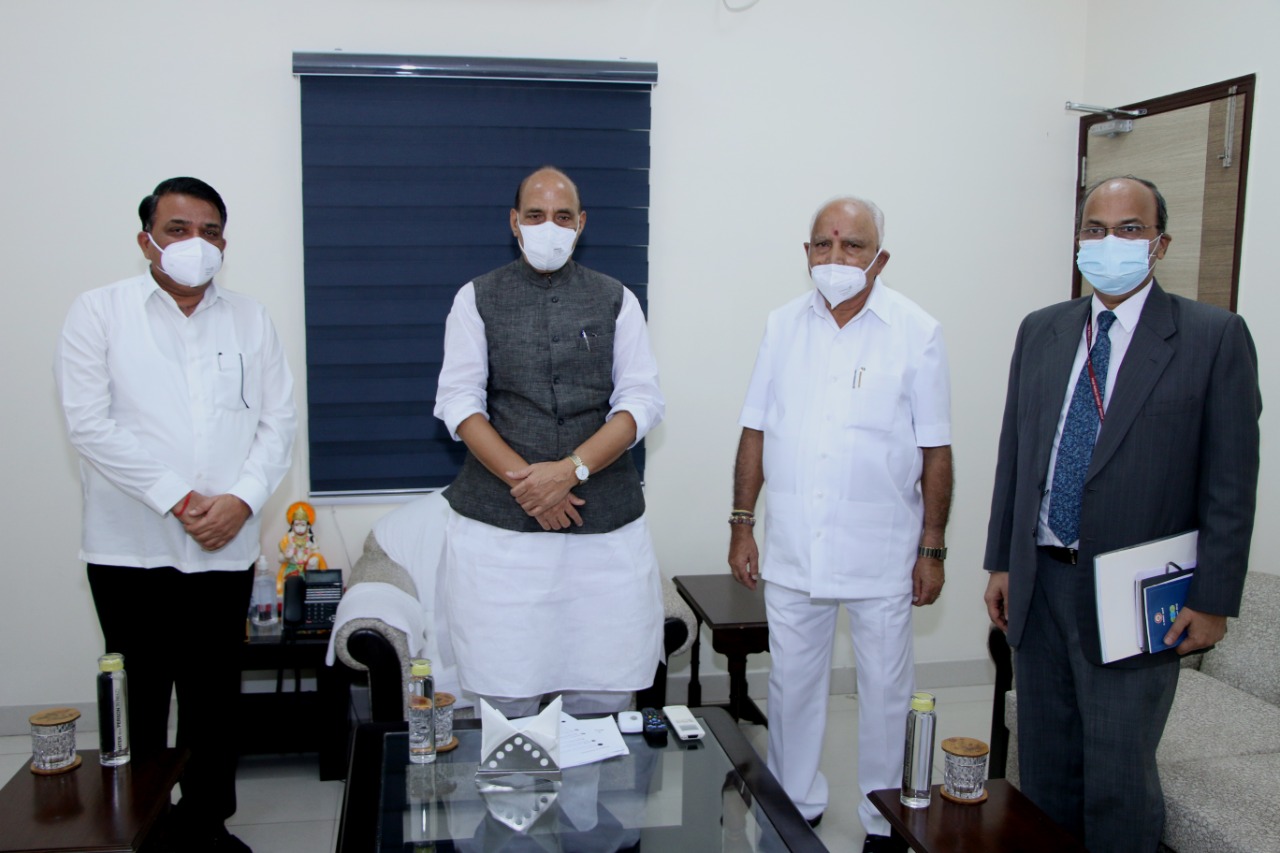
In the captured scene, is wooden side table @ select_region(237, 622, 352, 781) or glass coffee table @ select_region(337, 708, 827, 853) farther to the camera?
wooden side table @ select_region(237, 622, 352, 781)

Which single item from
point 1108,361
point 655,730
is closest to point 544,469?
point 655,730

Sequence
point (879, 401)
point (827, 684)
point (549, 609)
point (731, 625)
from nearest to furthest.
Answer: point (549, 609), point (879, 401), point (827, 684), point (731, 625)

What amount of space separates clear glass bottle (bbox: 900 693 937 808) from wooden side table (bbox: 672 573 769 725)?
3.57 feet

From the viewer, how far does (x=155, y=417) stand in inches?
85.4

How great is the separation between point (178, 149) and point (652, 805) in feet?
8.32

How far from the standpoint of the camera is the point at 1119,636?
68.6 inches

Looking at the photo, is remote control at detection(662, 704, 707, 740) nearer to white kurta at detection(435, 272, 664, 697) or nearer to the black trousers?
white kurta at detection(435, 272, 664, 697)

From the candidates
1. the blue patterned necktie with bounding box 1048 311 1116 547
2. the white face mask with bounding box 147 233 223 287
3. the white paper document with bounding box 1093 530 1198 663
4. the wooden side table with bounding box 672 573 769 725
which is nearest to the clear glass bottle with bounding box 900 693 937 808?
the white paper document with bounding box 1093 530 1198 663

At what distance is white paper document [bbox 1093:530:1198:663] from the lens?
5.66 ft

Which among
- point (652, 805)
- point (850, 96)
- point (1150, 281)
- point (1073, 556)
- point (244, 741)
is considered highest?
point (850, 96)

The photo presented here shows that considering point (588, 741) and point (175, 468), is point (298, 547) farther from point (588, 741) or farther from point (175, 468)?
point (588, 741)

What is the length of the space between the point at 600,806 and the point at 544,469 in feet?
2.28

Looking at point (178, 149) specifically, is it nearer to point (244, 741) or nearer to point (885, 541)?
point (244, 741)

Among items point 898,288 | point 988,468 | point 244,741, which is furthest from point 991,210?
point 244,741
